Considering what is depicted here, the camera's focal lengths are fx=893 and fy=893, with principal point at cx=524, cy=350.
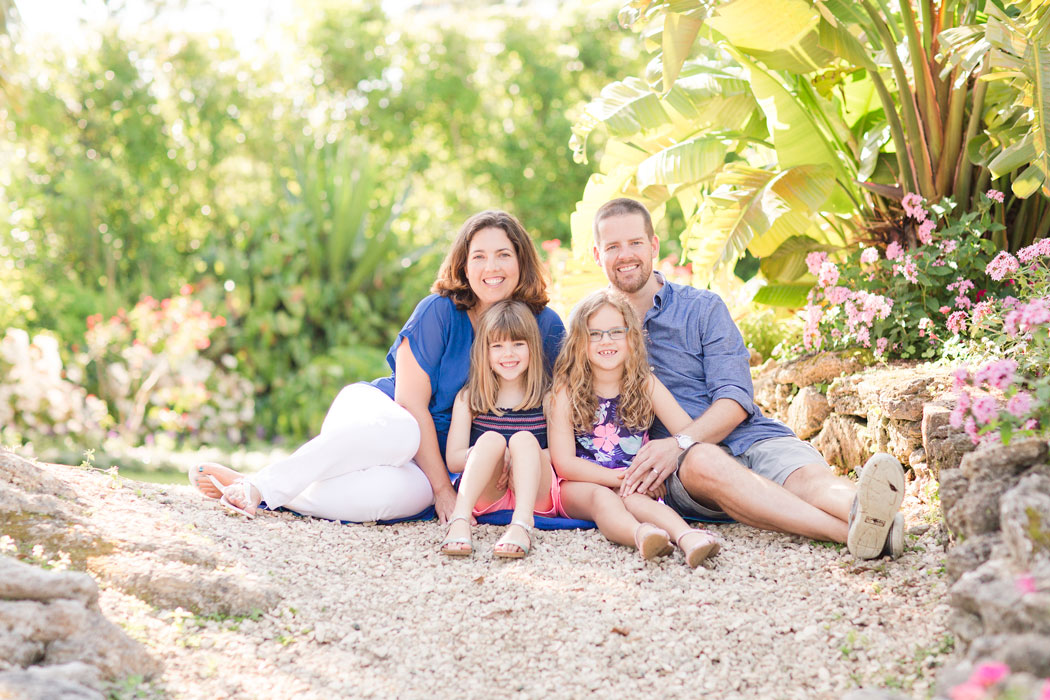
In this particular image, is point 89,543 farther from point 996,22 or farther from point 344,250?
point 344,250

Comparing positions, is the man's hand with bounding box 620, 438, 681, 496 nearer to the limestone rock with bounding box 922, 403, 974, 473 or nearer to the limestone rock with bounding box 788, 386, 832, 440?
the limestone rock with bounding box 922, 403, 974, 473

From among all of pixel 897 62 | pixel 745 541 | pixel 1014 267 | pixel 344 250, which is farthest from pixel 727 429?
pixel 344 250

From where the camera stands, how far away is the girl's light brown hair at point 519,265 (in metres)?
4.06

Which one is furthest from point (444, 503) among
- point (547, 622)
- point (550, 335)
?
point (547, 622)

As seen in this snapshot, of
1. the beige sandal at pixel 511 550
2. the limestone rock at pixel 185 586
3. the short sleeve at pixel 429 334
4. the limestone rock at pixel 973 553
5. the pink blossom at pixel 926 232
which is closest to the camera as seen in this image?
the limestone rock at pixel 973 553

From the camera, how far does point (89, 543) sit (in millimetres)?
2957

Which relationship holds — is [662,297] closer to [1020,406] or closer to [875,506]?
[875,506]

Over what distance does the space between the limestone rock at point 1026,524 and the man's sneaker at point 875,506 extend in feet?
2.41

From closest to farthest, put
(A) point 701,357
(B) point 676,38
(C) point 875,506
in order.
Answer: (C) point 875,506 < (A) point 701,357 < (B) point 676,38

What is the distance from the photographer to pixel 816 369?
4.80m

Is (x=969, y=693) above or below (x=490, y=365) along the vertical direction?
below

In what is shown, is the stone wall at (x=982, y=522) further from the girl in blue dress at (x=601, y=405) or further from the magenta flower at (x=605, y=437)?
the magenta flower at (x=605, y=437)

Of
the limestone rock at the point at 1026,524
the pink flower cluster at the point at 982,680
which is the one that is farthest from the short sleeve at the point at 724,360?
the pink flower cluster at the point at 982,680

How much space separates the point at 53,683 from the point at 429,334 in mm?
2207
